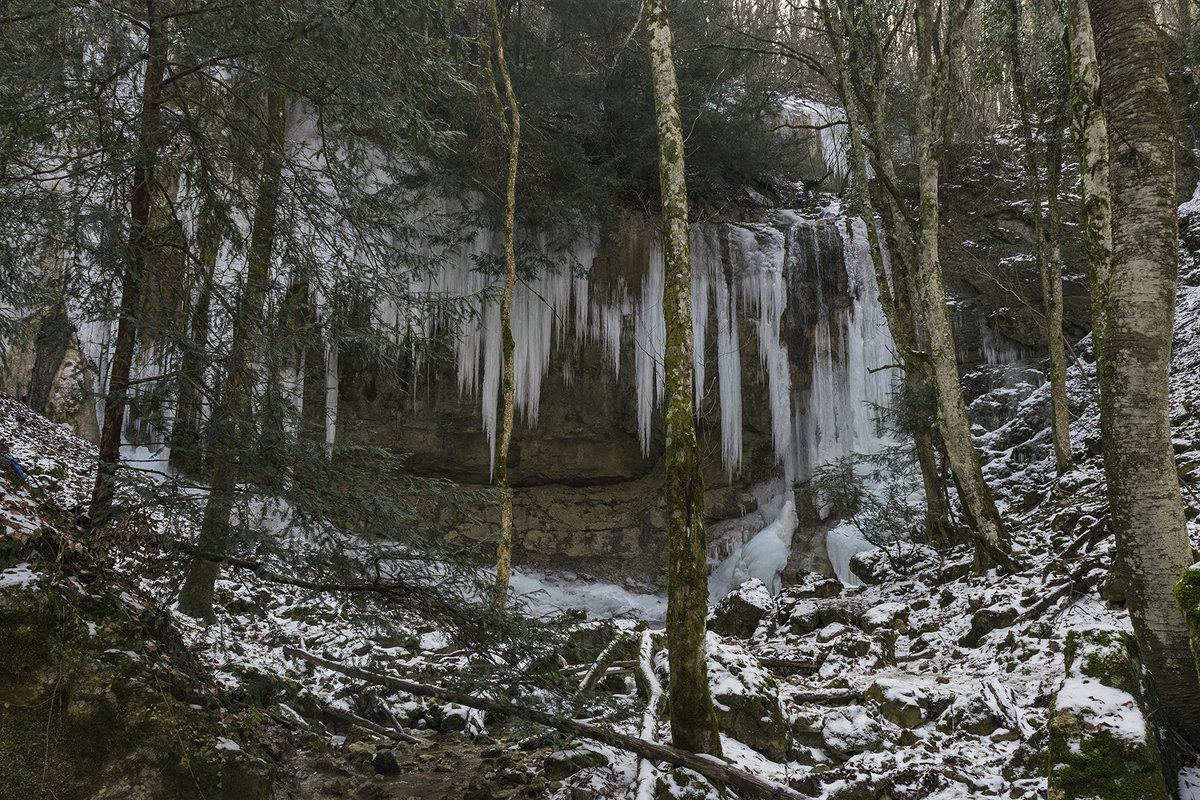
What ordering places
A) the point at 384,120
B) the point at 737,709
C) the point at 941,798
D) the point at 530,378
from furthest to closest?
the point at 530,378, the point at 384,120, the point at 737,709, the point at 941,798

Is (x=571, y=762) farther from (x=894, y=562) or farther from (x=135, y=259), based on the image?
(x=894, y=562)

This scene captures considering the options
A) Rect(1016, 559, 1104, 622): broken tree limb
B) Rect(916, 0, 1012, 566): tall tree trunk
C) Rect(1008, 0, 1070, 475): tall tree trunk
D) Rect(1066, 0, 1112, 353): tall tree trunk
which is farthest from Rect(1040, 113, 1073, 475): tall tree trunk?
Rect(1066, 0, 1112, 353): tall tree trunk

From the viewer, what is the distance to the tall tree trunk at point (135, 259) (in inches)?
121

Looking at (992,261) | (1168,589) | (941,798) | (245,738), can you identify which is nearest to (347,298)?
(245,738)

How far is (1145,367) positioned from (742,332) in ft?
27.4

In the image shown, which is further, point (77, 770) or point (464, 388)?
point (464, 388)

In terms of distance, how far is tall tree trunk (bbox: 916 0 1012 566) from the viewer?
20.5 ft

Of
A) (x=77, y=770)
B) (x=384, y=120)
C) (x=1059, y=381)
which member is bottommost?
(x=77, y=770)

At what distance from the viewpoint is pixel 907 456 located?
10039 mm

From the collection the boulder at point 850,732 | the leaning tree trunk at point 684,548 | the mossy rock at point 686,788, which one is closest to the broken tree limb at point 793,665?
the boulder at point 850,732

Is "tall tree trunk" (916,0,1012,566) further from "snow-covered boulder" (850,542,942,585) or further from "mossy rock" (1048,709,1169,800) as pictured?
"mossy rock" (1048,709,1169,800)

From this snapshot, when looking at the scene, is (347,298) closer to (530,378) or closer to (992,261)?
(530,378)

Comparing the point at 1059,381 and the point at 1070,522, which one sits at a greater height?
the point at 1059,381

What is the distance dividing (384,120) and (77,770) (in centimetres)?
336
